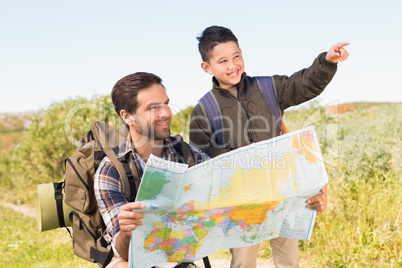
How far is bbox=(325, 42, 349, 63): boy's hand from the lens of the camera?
8.10 ft

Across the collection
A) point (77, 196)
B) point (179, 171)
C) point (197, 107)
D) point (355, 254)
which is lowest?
point (355, 254)

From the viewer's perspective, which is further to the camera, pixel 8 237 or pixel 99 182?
pixel 8 237

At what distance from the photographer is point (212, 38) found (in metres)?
2.94

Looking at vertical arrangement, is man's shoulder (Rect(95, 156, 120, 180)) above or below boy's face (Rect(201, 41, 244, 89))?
below

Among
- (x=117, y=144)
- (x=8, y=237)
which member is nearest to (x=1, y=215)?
(x=8, y=237)

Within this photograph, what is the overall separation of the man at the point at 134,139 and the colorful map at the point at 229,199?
0.66ft

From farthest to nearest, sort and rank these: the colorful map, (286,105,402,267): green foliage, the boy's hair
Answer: (286,105,402,267): green foliage → the boy's hair → the colorful map

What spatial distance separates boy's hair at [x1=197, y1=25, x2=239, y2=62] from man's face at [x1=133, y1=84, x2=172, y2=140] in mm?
775

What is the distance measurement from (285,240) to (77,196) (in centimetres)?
165

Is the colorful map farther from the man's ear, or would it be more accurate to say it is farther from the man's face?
the man's ear

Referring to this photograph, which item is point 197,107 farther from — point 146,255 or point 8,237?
point 8,237

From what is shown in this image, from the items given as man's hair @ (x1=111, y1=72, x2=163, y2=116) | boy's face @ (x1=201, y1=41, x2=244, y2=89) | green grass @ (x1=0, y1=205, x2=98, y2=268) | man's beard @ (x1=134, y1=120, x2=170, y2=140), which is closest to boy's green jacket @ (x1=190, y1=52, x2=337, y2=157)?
boy's face @ (x1=201, y1=41, x2=244, y2=89)

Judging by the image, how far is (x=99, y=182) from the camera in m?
2.20

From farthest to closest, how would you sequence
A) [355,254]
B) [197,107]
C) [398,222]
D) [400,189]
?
[400,189]
[398,222]
[355,254]
[197,107]
